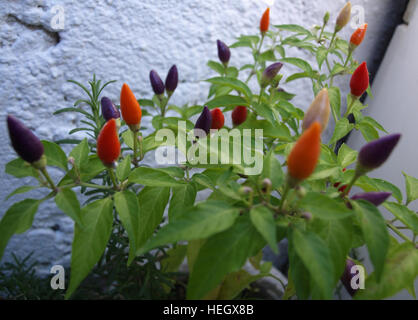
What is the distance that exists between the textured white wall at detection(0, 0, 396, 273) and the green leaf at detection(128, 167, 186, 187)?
18.3 inches

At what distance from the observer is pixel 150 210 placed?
410mm

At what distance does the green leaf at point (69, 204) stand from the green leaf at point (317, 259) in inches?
9.2

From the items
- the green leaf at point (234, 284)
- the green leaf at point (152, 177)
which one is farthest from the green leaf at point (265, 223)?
the green leaf at point (234, 284)

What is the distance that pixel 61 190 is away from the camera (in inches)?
14.0

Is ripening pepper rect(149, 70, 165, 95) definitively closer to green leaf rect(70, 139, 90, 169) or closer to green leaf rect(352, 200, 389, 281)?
green leaf rect(70, 139, 90, 169)

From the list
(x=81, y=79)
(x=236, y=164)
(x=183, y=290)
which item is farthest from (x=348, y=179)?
(x=81, y=79)

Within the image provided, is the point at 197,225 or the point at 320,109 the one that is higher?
the point at 320,109

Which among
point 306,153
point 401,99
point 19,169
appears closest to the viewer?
point 306,153

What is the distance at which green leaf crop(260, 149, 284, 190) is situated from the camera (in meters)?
0.35

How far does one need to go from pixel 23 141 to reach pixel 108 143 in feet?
0.28

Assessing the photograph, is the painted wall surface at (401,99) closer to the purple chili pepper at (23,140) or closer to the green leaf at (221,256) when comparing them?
the green leaf at (221,256)

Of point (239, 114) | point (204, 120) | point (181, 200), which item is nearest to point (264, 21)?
point (239, 114)

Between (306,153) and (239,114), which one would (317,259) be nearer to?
(306,153)
